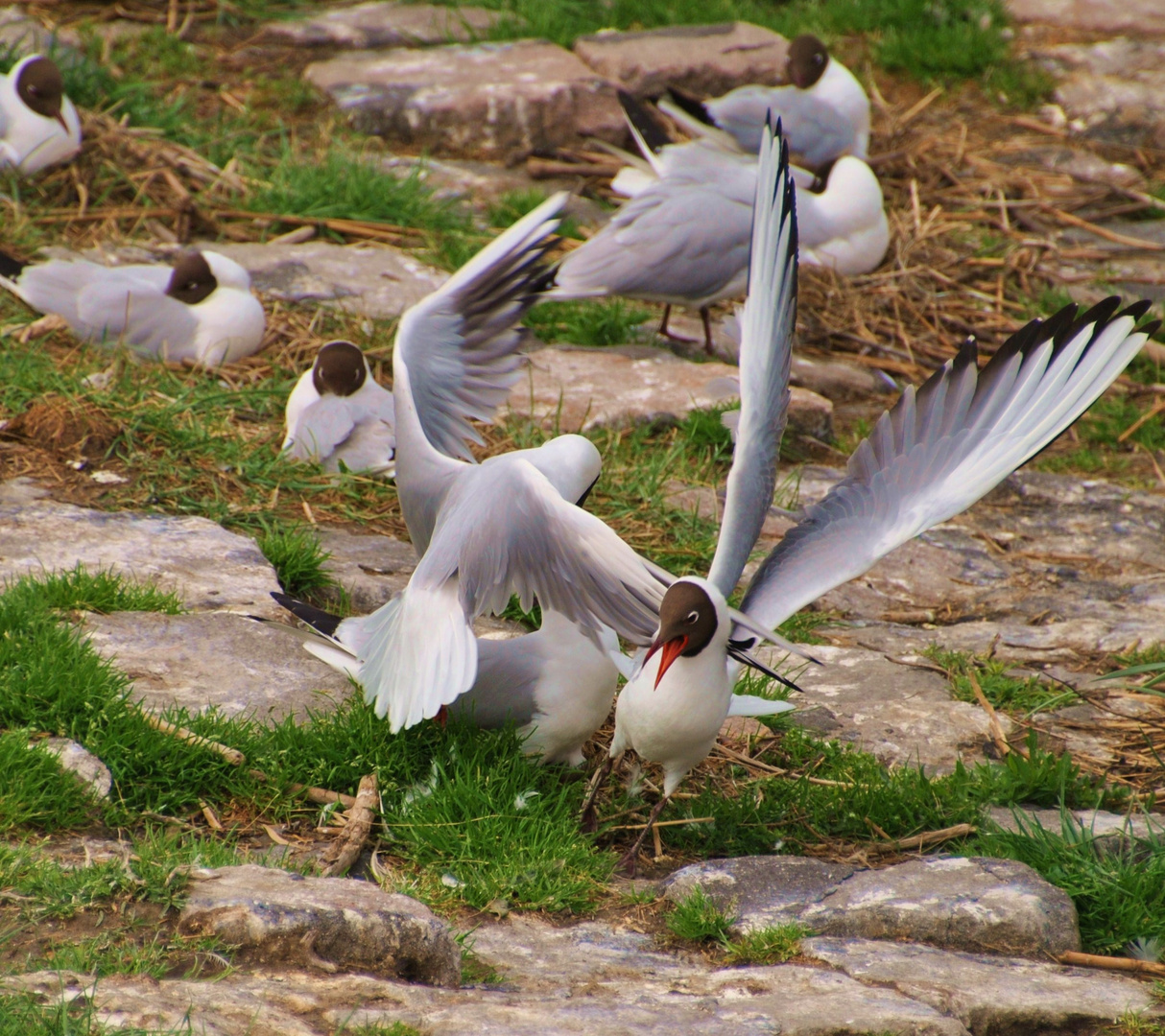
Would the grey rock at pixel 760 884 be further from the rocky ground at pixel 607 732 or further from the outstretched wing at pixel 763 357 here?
the outstretched wing at pixel 763 357

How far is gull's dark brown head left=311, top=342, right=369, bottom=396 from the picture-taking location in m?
4.08

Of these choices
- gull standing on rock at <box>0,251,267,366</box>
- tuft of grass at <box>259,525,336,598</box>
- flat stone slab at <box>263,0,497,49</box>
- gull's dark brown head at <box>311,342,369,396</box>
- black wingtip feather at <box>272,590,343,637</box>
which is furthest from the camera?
flat stone slab at <box>263,0,497,49</box>

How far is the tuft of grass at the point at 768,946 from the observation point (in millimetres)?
2254

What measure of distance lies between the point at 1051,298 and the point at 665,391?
1.93m

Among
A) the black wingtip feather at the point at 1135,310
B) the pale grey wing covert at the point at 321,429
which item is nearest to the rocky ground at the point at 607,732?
the pale grey wing covert at the point at 321,429

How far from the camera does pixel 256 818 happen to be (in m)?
2.63

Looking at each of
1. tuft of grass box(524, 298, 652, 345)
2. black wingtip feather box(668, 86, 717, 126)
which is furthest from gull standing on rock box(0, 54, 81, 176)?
black wingtip feather box(668, 86, 717, 126)

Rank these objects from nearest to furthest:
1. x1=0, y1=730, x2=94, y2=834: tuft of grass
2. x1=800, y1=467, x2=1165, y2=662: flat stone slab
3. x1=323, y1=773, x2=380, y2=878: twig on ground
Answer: x1=0, y1=730, x2=94, y2=834: tuft of grass
x1=323, y1=773, x2=380, y2=878: twig on ground
x1=800, y1=467, x2=1165, y2=662: flat stone slab

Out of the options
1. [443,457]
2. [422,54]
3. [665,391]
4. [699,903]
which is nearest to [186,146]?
[422,54]

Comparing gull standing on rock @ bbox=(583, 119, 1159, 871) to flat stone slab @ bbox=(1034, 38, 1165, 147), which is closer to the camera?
gull standing on rock @ bbox=(583, 119, 1159, 871)

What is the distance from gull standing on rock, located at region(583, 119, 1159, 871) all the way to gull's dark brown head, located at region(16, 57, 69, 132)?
3.70 m

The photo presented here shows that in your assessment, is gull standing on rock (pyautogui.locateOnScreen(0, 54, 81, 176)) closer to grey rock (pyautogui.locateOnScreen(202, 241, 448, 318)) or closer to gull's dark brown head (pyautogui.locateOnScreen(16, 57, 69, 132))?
gull's dark brown head (pyautogui.locateOnScreen(16, 57, 69, 132))

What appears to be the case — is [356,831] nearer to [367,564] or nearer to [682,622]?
[682,622]

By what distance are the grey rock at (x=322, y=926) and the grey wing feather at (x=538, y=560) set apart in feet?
2.18
